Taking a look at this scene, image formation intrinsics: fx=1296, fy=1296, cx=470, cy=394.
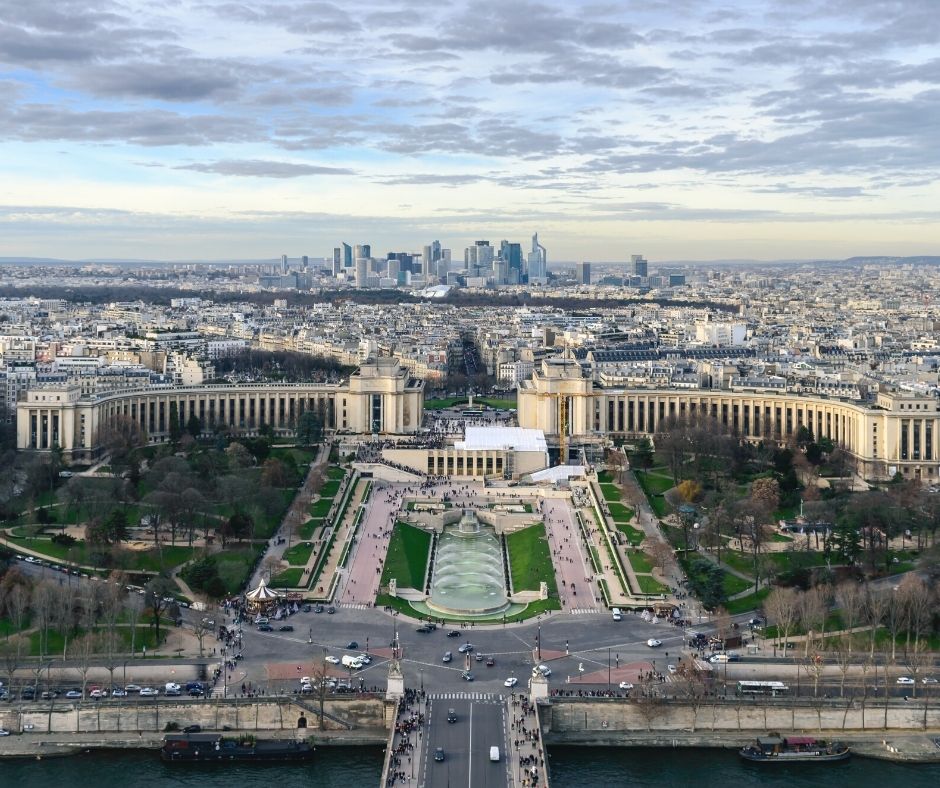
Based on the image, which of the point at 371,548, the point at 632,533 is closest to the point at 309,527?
the point at 371,548

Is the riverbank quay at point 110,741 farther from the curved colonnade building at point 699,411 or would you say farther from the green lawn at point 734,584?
the curved colonnade building at point 699,411

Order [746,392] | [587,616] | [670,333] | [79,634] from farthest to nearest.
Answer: [670,333]
[746,392]
[587,616]
[79,634]

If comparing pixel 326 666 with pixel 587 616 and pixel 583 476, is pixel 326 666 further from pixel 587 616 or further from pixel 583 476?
pixel 583 476

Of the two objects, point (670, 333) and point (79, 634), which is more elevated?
point (670, 333)

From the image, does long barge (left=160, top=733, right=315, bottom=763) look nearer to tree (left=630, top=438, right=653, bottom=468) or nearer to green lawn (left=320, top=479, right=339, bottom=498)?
green lawn (left=320, top=479, right=339, bottom=498)

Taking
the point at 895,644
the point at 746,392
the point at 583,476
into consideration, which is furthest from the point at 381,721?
the point at 746,392

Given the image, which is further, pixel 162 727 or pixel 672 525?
pixel 672 525

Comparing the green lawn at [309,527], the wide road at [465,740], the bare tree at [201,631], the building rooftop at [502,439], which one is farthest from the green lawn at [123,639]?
the building rooftop at [502,439]

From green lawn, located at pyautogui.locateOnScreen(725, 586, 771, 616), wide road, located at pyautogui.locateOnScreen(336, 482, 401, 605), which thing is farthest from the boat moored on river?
wide road, located at pyautogui.locateOnScreen(336, 482, 401, 605)
